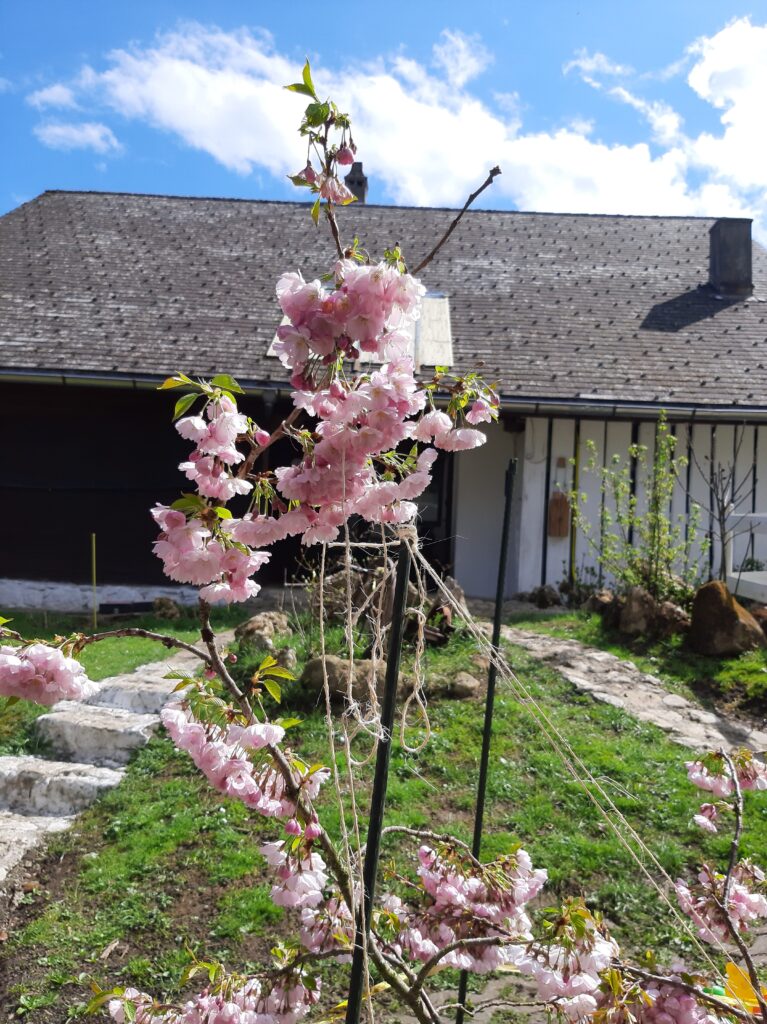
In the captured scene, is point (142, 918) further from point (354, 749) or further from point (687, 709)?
point (687, 709)

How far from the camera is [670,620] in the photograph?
23.5 ft

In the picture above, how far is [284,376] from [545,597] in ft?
12.8

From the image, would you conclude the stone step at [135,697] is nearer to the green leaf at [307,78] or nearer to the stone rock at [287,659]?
the stone rock at [287,659]

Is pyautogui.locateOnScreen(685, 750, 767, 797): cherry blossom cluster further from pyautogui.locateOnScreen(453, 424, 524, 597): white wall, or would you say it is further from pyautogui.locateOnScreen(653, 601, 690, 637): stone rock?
pyautogui.locateOnScreen(453, 424, 524, 597): white wall

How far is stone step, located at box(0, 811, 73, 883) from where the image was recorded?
12.8ft

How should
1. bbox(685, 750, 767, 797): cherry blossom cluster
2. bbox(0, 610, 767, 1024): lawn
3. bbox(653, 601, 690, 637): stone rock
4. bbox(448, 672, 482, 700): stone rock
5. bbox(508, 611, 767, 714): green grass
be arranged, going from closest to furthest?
bbox(685, 750, 767, 797): cherry blossom cluster → bbox(0, 610, 767, 1024): lawn → bbox(448, 672, 482, 700): stone rock → bbox(508, 611, 767, 714): green grass → bbox(653, 601, 690, 637): stone rock

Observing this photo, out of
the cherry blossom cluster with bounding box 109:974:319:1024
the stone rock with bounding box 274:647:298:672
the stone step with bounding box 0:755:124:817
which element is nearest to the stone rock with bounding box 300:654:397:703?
the stone rock with bounding box 274:647:298:672

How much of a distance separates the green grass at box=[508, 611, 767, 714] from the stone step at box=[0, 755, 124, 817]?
13.7 ft

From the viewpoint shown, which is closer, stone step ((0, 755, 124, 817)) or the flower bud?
the flower bud

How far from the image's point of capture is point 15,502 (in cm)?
→ 957

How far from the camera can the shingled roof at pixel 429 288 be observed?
9469 millimetres

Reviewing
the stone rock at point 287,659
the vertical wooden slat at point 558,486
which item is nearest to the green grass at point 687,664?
the vertical wooden slat at point 558,486

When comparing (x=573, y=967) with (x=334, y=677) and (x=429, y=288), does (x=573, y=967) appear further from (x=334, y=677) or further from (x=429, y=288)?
(x=429, y=288)

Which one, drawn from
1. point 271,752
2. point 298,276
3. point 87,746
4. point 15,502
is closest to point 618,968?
point 271,752
